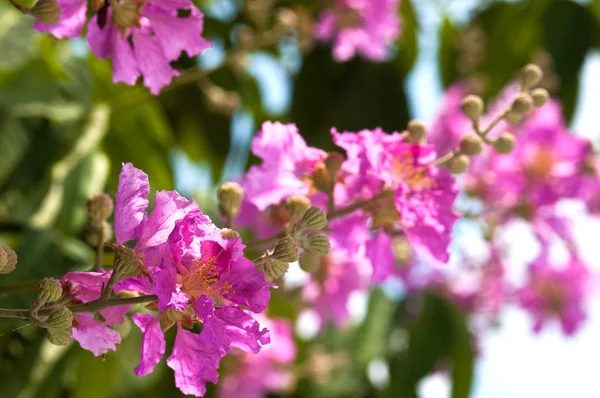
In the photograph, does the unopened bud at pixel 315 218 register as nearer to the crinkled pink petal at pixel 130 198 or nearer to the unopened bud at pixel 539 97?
the crinkled pink petal at pixel 130 198

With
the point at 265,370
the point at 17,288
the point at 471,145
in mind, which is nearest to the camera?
the point at 17,288

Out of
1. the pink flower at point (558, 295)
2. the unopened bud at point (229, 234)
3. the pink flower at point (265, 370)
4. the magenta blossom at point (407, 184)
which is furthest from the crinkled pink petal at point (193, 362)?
the pink flower at point (558, 295)

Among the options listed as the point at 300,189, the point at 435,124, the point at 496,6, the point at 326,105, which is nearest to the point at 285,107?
the point at 326,105

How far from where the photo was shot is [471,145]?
39.1 inches

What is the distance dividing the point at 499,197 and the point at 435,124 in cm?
30

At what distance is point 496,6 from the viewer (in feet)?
7.68

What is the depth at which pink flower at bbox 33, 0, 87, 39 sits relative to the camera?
0.90 meters

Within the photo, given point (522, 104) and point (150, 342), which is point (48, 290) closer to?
point (150, 342)

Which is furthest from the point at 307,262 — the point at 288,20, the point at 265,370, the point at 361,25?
the point at 265,370

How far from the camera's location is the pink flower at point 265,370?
232 cm

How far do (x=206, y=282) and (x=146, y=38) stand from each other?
0.36 metres

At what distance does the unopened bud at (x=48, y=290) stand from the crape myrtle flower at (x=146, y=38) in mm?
370

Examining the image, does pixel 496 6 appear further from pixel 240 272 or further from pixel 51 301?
pixel 51 301

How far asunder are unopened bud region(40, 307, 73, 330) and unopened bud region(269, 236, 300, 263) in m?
0.20
